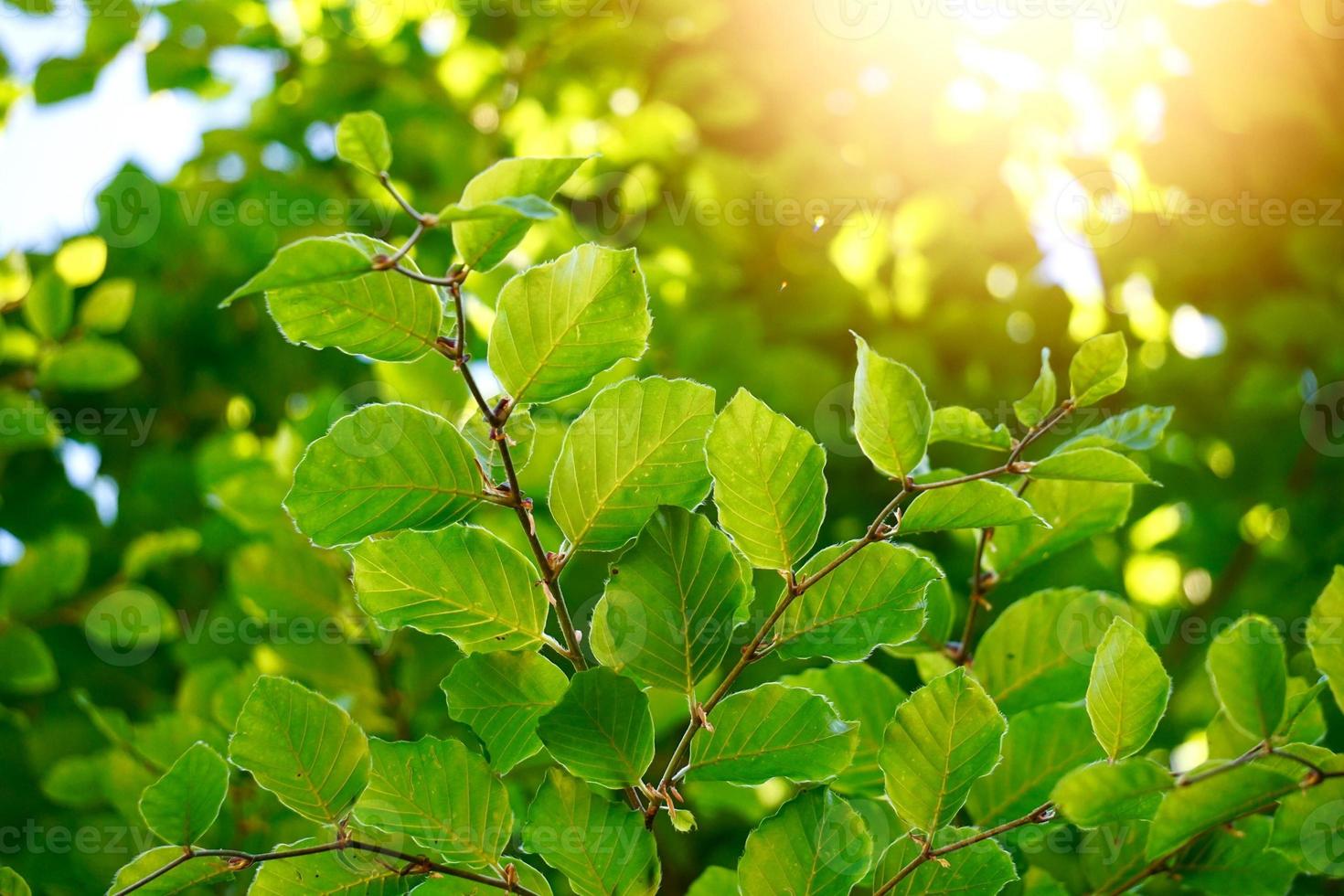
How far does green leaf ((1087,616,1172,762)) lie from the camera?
1.74 ft

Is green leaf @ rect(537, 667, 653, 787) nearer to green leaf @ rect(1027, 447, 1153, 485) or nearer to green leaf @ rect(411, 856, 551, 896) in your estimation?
green leaf @ rect(411, 856, 551, 896)

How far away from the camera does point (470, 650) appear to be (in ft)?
1.87

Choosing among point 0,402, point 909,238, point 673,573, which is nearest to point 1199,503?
point 909,238

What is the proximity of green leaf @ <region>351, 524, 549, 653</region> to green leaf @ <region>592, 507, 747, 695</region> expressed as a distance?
42mm

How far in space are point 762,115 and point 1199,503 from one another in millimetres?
1218

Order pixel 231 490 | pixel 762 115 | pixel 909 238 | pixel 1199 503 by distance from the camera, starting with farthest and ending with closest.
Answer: pixel 762 115
pixel 909 238
pixel 1199 503
pixel 231 490

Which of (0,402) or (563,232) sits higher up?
(563,232)

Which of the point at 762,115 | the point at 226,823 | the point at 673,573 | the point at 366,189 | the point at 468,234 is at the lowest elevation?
the point at 226,823

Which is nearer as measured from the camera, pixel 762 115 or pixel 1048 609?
pixel 1048 609

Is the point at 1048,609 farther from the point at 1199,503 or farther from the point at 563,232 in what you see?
the point at 1199,503

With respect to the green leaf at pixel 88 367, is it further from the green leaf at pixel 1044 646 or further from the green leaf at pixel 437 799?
the green leaf at pixel 1044 646

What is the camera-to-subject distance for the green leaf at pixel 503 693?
0.56 meters

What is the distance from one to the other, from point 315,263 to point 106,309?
142cm

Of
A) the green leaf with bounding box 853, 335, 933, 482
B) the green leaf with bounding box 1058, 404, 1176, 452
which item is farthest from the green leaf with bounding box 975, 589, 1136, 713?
the green leaf with bounding box 853, 335, 933, 482
